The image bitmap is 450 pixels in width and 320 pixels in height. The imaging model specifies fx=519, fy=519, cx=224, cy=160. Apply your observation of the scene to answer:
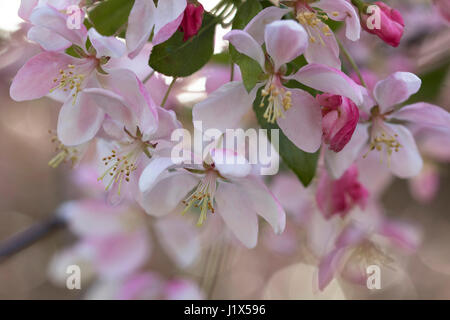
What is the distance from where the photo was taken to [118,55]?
480mm

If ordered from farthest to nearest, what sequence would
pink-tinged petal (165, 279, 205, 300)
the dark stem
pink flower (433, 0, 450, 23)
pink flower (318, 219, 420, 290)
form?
the dark stem → pink-tinged petal (165, 279, 205, 300) → pink flower (318, 219, 420, 290) → pink flower (433, 0, 450, 23)

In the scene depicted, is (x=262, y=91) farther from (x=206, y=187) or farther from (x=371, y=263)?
(x=371, y=263)

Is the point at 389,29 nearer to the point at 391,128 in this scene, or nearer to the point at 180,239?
the point at 391,128

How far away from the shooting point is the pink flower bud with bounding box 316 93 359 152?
47 cm

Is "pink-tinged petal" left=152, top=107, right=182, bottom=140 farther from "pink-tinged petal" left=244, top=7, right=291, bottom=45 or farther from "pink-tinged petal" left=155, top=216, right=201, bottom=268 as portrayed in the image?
"pink-tinged petal" left=155, top=216, right=201, bottom=268

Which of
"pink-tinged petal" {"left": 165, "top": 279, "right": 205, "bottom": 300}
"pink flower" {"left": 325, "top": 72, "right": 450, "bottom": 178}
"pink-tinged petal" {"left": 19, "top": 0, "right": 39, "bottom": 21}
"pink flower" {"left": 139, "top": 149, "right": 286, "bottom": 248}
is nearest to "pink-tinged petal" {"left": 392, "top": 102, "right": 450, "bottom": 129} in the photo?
"pink flower" {"left": 325, "top": 72, "right": 450, "bottom": 178}

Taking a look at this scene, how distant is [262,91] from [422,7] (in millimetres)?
1060

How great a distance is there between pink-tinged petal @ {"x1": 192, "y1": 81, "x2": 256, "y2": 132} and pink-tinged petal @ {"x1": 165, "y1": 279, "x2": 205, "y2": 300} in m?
0.56

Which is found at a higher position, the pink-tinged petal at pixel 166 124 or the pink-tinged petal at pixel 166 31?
the pink-tinged petal at pixel 166 31

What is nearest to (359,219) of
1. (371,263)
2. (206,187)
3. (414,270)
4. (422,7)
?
(371,263)

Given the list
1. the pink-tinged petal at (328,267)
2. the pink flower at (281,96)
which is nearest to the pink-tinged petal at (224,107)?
the pink flower at (281,96)

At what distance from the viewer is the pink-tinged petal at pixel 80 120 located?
518mm

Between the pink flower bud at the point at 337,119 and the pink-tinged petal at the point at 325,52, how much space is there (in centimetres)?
4

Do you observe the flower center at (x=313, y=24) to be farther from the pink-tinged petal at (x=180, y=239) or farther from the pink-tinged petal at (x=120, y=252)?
the pink-tinged petal at (x=120, y=252)
